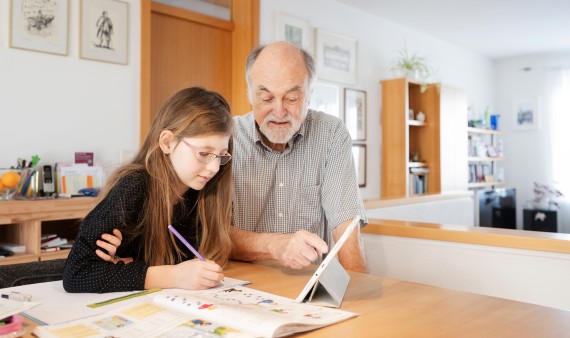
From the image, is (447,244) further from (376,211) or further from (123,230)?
(123,230)

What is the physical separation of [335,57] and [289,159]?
10.9 feet

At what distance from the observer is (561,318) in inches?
36.2

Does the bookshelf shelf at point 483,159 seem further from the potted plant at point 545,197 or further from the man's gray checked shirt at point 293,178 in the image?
the man's gray checked shirt at point 293,178

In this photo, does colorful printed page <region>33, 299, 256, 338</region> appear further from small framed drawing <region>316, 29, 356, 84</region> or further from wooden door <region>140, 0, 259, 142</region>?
small framed drawing <region>316, 29, 356, 84</region>


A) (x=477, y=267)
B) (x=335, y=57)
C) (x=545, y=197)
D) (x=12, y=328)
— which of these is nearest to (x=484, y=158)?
(x=545, y=197)

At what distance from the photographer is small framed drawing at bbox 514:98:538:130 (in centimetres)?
767

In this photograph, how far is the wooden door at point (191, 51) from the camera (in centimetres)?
340

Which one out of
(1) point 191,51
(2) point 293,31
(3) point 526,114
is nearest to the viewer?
(1) point 191,51

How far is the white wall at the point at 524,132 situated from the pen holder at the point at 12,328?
7.78 m

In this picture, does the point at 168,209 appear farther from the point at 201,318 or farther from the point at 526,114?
the point at 526,114

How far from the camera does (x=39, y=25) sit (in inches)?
115

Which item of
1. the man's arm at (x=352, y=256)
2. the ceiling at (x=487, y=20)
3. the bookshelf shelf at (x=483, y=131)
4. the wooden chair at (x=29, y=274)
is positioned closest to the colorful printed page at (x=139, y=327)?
the wooden chair at (x=29, y=274)

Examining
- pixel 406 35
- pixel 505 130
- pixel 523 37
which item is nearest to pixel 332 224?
pixel 406 35

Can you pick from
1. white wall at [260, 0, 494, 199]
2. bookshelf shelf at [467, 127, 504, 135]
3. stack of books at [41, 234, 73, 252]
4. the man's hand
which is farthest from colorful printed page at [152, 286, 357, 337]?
bookshelf shelf at [467, 127, 504, 135]
